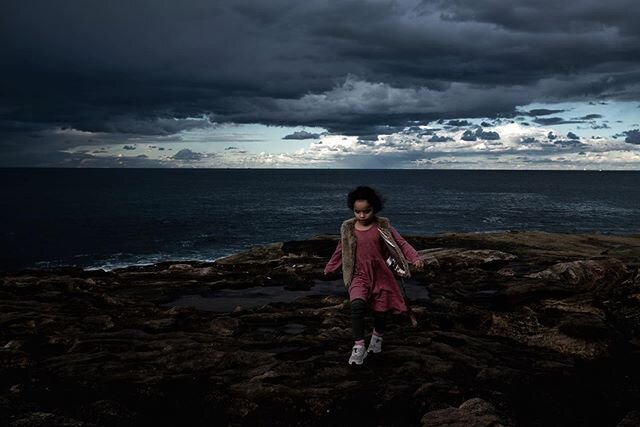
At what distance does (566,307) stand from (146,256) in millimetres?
53588

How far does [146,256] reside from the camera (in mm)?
59094

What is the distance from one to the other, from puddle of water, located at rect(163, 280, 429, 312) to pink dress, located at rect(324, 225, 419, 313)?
6.50m

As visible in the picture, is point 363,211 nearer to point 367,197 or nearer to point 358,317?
point 367,197

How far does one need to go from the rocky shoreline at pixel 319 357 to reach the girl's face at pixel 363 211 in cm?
264

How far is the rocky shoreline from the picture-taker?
698 centimetres

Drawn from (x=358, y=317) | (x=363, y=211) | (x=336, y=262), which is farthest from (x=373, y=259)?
(x=358, y=317)

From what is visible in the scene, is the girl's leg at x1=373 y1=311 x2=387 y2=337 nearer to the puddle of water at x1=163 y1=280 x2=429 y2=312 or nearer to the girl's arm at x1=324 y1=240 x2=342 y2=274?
the girl's arm at x1=324 y1=240 x2=342 y2=274

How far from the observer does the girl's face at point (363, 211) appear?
897 centimetres

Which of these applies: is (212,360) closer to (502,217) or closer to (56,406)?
(56,406)

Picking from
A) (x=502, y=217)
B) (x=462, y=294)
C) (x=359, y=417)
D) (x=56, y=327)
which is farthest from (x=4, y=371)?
(x=502, y=217)

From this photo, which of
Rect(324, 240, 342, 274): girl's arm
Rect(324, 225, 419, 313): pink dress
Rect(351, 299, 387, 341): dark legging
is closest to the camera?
Rect(351, 299, 387, 341): dark legging

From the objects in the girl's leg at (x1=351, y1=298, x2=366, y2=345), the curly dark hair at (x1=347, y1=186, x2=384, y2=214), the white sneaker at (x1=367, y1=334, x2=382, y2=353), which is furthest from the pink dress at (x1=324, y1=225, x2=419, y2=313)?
the white sneaker at (x1=367, y1=334, x2=382, y2=353)

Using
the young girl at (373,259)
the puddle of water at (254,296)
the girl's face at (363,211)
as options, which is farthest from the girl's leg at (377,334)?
the puddle of water at (254,296)

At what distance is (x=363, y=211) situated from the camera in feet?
29.5
